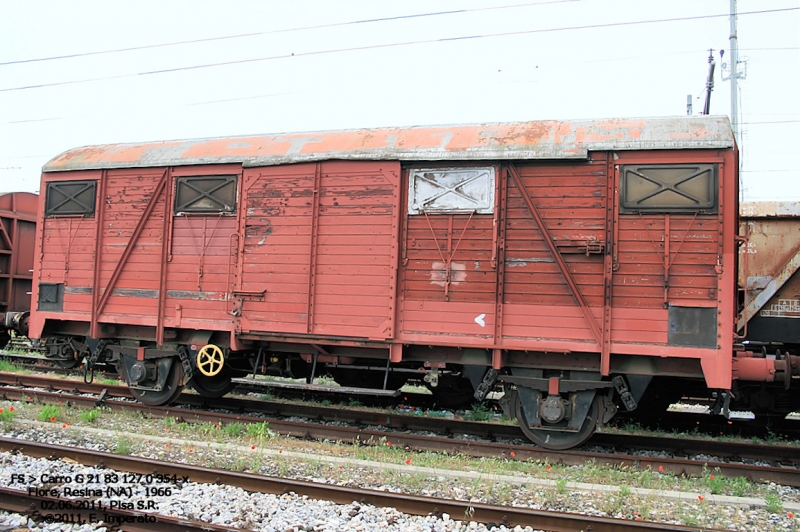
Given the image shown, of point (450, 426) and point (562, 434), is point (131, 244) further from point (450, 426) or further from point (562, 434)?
point (562, 434)

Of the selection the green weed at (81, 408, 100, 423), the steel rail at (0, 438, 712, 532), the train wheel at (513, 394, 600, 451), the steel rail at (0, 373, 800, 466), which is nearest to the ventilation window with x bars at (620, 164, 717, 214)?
the train wheel at (513, 394, 600, 451)

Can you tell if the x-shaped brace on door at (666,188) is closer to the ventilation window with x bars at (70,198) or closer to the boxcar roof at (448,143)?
the boxcar roof at (448,143)

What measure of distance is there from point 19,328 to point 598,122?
1172cm

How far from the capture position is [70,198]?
9.15 m

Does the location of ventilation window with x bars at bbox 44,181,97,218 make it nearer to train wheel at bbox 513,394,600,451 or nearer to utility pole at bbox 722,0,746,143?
train wheel at bbox 513,394,600,451

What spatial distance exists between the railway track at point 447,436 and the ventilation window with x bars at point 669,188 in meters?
2.90

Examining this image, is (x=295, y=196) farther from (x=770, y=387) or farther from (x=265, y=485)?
(x=770, y=387)

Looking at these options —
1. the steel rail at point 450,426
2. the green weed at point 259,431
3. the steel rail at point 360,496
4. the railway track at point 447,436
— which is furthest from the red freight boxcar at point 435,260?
the steel rail at point 360,496

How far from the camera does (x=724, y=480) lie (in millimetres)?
6188

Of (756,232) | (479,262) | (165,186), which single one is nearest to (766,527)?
(479,262)

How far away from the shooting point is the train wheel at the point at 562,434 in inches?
275

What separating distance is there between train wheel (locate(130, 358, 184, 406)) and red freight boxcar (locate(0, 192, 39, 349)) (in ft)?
19.8

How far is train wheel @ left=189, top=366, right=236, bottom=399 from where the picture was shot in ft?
29.7

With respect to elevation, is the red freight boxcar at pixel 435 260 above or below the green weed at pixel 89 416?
above
